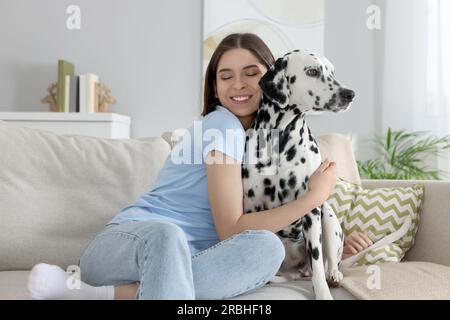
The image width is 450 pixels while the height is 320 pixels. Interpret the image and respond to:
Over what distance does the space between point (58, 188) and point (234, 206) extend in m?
0.69

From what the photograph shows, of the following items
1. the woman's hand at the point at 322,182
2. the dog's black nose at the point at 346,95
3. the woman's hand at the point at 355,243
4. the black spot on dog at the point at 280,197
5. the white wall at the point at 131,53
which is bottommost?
the woman's hand at the point at 355,243

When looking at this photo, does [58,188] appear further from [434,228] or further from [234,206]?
[434,228]

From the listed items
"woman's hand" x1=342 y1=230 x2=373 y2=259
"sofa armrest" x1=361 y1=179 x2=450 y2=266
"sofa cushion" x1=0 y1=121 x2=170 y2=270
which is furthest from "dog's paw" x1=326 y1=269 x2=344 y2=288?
"sofa cushion" x1=0 y1=121 x2=170 y2=270

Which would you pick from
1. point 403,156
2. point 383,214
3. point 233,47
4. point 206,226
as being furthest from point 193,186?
point 403,156

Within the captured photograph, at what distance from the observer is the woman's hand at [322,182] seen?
160 centimetres

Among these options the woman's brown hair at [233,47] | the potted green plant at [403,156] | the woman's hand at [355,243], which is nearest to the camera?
the woman's brown hair at [233,47]

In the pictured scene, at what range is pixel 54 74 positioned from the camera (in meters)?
4.30

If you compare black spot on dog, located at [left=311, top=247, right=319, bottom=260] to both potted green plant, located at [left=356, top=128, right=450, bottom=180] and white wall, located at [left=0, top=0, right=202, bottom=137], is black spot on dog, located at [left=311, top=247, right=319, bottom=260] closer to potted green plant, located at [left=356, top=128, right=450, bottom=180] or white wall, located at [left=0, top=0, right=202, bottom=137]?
potted green plant, located at [left=356, top=128, right=450, bottom=180]

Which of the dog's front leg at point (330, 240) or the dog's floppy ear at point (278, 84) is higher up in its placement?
the dog's floppy ear at point (278, 84)

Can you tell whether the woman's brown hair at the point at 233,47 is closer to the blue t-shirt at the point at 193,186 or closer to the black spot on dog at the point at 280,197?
the blue t-shirt at the point at 193,186

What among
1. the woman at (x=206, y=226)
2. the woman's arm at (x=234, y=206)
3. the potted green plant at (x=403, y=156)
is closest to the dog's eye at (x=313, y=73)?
the woman at (x=206, y=226)

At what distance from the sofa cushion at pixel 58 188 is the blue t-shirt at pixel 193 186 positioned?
1.01 ft

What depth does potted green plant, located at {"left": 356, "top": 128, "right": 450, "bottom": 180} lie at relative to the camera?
385cm

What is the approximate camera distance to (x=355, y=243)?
2.02 m
